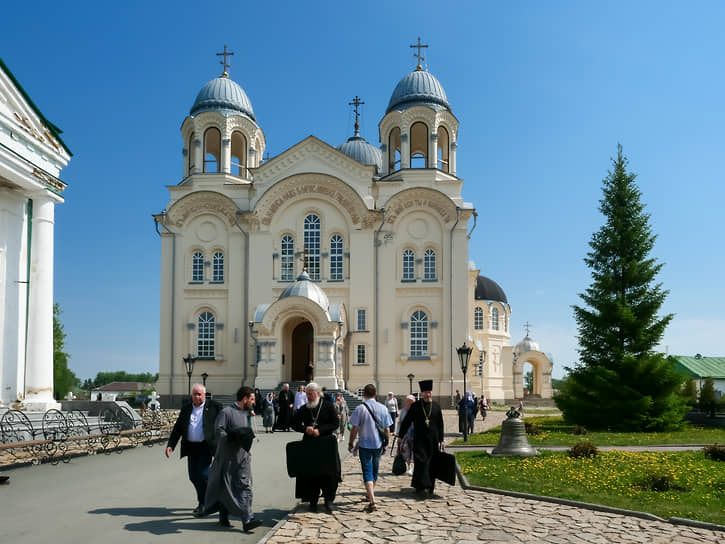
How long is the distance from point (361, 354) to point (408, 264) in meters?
5.28

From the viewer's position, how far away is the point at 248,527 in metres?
8.02

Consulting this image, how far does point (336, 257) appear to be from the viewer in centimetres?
3706

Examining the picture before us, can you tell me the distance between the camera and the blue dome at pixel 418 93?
127 ft

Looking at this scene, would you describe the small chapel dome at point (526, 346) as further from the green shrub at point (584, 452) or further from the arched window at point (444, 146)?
the green shrub at point (584, 452)

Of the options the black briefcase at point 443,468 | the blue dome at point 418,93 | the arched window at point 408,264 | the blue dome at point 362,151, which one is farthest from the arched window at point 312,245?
the black briefcase at point 443,468

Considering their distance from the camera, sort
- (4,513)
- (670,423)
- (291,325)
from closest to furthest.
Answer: (4,513) → (670,423) → (291,325)

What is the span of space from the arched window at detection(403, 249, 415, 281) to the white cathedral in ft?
0.22

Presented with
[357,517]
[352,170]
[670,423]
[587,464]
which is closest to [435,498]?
[357,517]

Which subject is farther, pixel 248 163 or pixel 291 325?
pixel 248 163

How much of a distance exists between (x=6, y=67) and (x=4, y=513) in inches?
448

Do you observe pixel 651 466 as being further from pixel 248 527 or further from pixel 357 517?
pixel 248 527

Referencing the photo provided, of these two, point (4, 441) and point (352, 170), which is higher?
point (352, 170)

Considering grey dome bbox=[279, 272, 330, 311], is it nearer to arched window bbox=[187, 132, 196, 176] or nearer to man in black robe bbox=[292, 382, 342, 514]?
arched window bbox=[187, 132, 196, 176]

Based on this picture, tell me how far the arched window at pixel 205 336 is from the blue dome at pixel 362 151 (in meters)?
15.7
